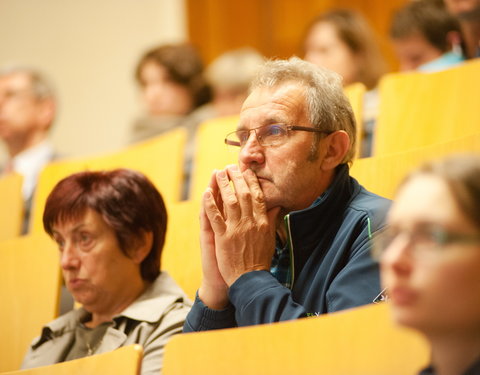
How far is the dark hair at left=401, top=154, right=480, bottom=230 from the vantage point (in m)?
0.62

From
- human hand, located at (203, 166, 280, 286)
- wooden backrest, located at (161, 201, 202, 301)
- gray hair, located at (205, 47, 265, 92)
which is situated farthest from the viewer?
gray hair, located at (205, 47, 265, 92)

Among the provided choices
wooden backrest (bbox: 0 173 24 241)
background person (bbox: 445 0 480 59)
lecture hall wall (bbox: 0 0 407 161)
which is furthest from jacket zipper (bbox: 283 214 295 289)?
lecture hall wall (bbox: 0 0 407 161)

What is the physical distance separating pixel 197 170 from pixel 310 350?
119 centimetres

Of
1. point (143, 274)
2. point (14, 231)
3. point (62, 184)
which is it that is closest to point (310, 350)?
point (143, 274)

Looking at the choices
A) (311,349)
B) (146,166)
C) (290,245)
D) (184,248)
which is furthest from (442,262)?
(146,166)

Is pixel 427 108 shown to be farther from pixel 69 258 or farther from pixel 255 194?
pixel 69 258

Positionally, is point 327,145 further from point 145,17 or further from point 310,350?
Answer: point 145,17

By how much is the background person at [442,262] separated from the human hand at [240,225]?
0.44 meters

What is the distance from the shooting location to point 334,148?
1183 millimetres

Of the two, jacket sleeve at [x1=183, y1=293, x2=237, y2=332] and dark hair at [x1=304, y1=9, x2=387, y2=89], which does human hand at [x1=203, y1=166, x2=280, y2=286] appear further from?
dark hair at [x1=304, y1=9, x2=387, y2=89]

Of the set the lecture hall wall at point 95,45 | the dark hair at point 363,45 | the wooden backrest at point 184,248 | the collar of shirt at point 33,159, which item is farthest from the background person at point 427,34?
the lecture hall wall at point 95,45

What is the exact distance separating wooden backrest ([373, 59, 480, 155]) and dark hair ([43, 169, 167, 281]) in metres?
0.57

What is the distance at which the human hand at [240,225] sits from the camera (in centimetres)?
109

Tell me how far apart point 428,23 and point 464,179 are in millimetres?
1482
